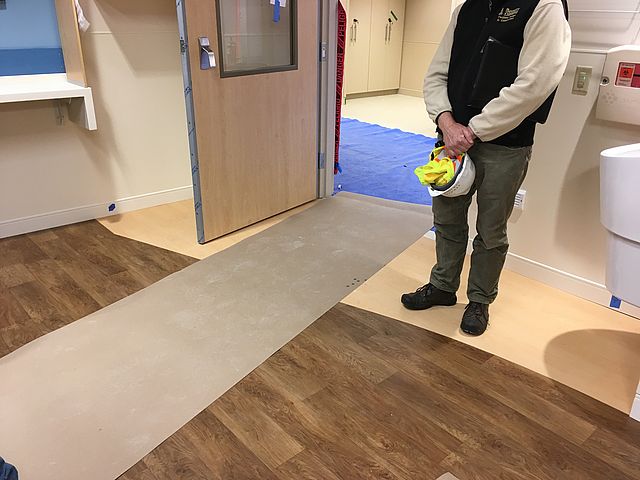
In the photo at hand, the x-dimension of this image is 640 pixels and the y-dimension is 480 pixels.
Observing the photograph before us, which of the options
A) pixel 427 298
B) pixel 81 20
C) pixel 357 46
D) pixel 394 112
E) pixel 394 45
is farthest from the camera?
pixel 394 45

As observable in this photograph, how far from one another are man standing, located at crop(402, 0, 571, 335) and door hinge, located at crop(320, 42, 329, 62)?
54.7 inches

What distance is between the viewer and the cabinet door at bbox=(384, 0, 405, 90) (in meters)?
7.34

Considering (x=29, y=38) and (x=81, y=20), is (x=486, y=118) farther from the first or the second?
(x=29, y=38)

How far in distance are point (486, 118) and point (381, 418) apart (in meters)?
1.05

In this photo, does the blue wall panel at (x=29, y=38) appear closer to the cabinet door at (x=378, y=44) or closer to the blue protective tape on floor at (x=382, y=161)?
the blue protective tape on floor at (x=382, y=161)

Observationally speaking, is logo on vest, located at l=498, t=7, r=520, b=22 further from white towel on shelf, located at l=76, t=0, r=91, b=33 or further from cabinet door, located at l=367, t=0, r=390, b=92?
cabinet door, located at l=367, t=0, r=390, b=92

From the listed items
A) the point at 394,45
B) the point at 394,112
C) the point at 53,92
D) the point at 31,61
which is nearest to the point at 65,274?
the point at 53,92

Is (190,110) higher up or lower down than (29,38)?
lower down

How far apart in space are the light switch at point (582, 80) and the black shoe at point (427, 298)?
3.35 ft

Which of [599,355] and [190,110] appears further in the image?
[190,110]

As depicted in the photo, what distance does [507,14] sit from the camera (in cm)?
169

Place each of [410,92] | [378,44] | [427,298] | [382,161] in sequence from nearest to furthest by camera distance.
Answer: [427,298] < [382,161] < [378,44] < [410,92]

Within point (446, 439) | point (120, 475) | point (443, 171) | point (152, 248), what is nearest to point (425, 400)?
point (446, 439)

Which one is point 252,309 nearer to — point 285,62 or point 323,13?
point 285,62
